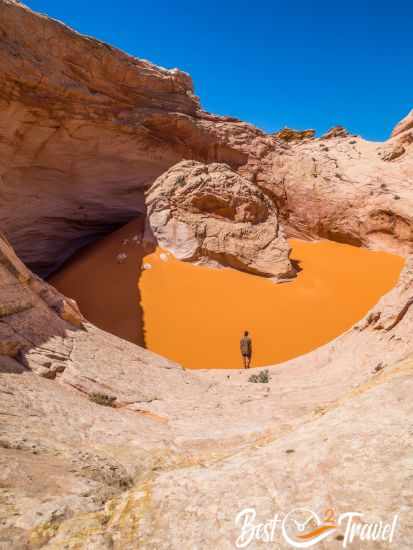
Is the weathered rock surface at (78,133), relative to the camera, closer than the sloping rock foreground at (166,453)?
No

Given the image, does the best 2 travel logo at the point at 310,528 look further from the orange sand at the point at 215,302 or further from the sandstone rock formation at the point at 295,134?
the sandstone rock formation at the point at 295,134

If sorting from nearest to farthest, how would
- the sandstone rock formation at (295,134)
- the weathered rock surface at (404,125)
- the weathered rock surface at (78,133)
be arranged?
the weathered rock surface at (78,133) → the weathered rock surface at (404,125) → the sandstone rock formation at (295,134)

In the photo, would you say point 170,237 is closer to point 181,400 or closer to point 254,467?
point 181,400

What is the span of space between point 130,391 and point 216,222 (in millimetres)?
9897

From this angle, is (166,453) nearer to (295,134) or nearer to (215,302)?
(215,302)

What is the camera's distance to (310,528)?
1.55 m

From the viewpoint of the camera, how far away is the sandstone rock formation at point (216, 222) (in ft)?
43.8

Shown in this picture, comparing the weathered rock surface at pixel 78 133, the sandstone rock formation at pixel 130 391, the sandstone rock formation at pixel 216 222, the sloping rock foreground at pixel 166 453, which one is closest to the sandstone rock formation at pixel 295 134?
the weathered rock surface at pixel 78 133

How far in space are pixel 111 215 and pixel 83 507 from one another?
15.3m

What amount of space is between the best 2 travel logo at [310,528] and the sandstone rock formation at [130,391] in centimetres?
4

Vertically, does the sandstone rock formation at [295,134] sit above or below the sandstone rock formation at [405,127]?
above

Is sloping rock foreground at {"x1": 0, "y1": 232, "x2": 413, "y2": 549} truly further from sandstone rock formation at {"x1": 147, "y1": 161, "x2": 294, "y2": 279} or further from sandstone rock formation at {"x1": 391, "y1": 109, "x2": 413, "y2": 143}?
sandstone rock formation at {"x1": 391, "y1": 109, "x2": 413, "y2": 143}

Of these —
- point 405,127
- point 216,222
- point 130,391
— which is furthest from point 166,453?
point 405,127

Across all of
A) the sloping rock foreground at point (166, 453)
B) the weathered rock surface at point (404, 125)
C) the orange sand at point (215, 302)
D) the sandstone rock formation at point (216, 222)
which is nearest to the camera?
the sloping rock foreground at point (166, 453)
